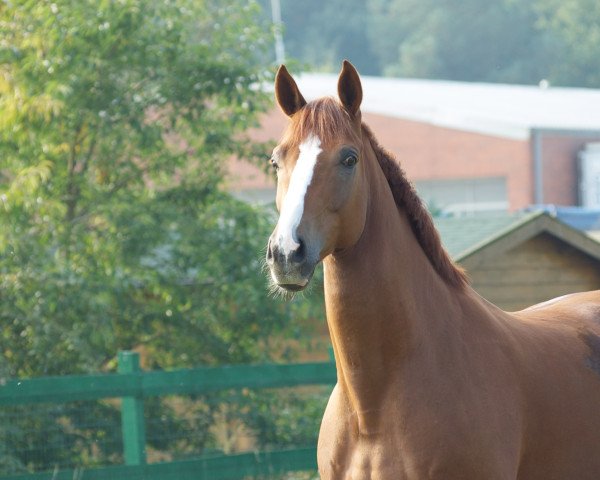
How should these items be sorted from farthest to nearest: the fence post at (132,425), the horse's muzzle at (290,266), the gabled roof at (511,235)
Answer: the gabled roof at (511,235)
the fence post at (132,425)
the horse's muzzle at (290,266)

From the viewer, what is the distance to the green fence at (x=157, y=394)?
23.8ft

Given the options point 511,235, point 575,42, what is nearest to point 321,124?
point 511,235

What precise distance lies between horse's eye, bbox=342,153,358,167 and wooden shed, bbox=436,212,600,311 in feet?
24.8

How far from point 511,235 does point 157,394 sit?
17.5 ft

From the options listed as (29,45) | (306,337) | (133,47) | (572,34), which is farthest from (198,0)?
(572,34)

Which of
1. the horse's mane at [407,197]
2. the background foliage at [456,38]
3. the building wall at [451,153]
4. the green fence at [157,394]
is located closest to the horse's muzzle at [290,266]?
the horse's mane at [407,197]

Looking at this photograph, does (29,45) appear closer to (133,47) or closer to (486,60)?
(133,47)

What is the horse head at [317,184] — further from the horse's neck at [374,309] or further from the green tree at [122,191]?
the green tree at [122,191]

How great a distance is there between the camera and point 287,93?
434 centimetres

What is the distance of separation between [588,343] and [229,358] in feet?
17.5

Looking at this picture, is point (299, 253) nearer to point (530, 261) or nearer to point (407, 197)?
point (407, 197)

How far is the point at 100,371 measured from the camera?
31.3 feet

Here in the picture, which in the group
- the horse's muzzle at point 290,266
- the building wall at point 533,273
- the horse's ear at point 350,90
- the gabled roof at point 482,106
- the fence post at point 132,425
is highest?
the gabled roof at point 482,106

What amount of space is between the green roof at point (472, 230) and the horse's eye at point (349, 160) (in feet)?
24.9
